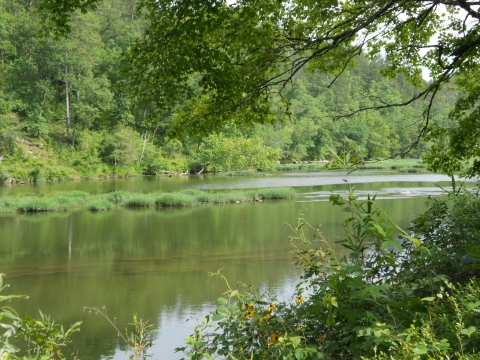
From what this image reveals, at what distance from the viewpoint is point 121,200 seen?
863 inches

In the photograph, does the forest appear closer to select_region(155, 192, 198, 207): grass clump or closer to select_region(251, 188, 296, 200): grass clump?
select_region(251, 188, 296, 200): grass clump

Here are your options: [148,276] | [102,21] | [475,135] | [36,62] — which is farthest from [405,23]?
[102,21]

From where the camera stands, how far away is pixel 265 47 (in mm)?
5469

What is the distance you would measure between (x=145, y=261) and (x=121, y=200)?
36.4 ft

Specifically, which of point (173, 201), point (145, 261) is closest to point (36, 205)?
point (173, 201)

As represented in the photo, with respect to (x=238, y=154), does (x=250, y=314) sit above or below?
below

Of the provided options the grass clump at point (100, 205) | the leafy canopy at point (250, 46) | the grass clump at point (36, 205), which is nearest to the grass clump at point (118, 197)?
the grass clump at point (100, 205)

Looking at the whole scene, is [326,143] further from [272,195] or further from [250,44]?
[272,195]

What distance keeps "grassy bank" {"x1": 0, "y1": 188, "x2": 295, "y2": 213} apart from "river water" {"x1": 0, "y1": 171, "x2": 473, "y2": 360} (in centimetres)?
122

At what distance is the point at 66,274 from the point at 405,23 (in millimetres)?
7976

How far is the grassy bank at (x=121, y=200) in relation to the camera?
19.8 meters

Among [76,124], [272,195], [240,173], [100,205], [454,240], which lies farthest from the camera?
[76,124]

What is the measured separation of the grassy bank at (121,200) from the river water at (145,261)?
4.00 feet

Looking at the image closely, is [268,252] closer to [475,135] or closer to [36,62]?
[475,135]
